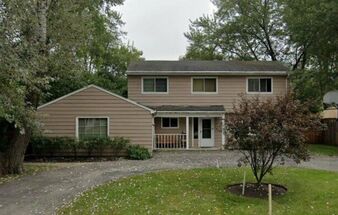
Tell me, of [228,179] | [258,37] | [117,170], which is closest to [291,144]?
[228,179]

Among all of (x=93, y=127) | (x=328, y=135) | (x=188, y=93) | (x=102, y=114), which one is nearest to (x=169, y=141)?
(x=188, y=93)

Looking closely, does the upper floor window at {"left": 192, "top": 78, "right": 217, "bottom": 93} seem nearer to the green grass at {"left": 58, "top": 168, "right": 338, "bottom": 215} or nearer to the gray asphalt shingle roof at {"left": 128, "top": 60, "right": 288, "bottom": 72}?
the gray asphalt shingle roof at {"left": 128, "top": 60, "right": 288, "bottom": 72}

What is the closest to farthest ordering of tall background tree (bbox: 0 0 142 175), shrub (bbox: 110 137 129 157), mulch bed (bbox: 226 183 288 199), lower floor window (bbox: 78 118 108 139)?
tall background tree (bbox: 0 0 142 175), mulch bed (bbox: 226 183 288 199), shrub (bbox: 110 137 129 157), lower floor window (bbox: 78 118 108 139)

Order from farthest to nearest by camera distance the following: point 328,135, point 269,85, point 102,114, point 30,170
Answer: point 328,135
point 269,85
point 102,114
point 30,170

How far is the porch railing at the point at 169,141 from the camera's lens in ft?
88.6

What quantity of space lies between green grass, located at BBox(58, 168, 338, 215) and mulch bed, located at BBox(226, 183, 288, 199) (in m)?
0.24

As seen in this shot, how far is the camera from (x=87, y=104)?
78.4 ft

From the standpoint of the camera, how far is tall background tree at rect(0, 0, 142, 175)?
10.6m

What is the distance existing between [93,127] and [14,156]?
23.7ft

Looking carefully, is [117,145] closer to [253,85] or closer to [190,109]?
[190,109]

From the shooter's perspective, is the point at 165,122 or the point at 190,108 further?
the point at 165,122

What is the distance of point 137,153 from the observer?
2227 cm

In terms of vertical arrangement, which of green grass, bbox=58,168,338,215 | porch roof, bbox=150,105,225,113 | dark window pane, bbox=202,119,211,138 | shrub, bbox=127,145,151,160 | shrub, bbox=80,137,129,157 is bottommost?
green grass, bbox=58,168,338,215

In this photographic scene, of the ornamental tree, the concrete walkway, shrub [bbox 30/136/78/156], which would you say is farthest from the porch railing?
the ornamental tree
